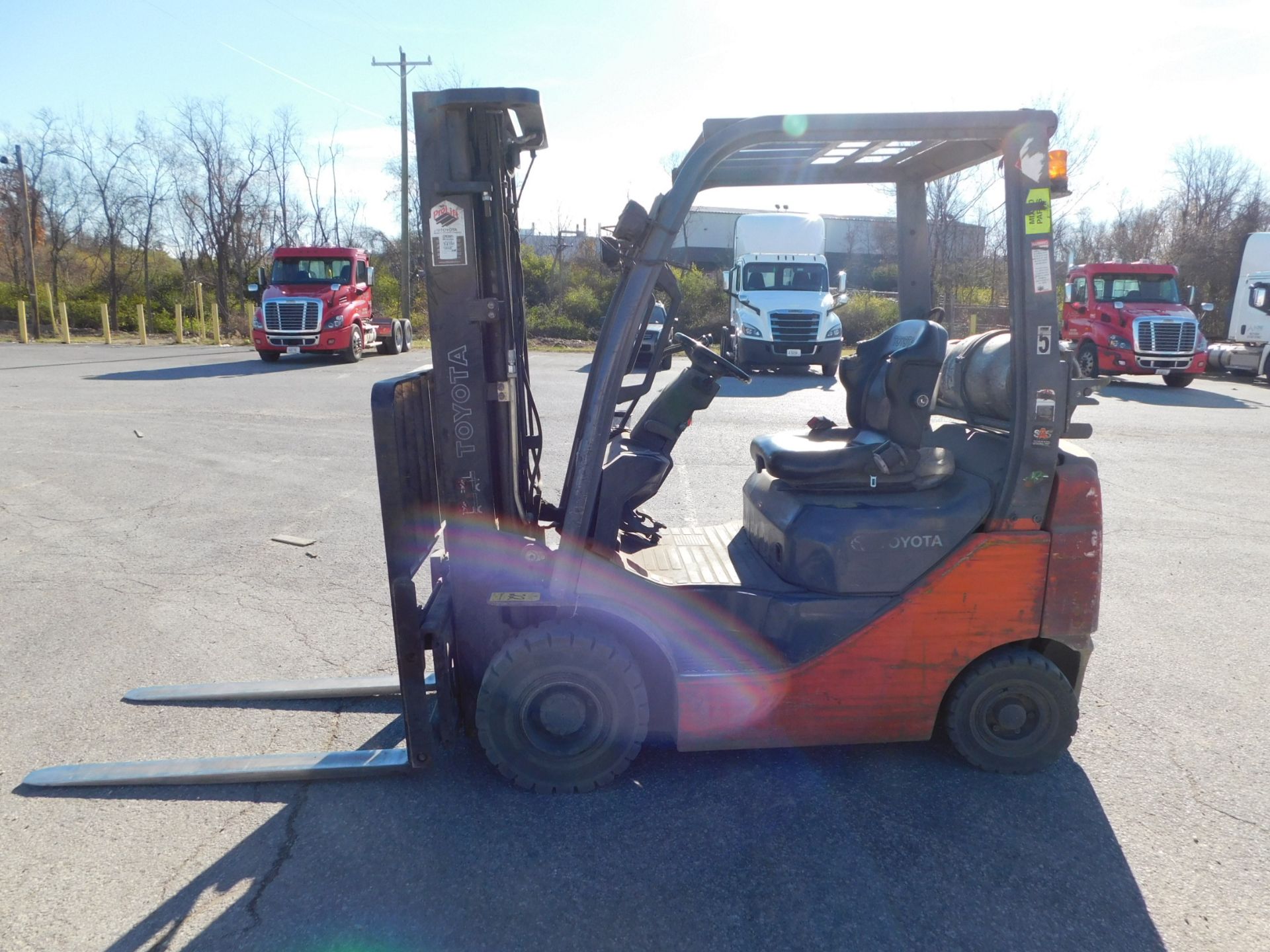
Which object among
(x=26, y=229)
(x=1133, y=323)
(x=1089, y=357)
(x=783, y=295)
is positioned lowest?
(x=1089, y=357)

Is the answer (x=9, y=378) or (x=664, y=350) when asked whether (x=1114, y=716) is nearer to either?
(x=664, y=350)

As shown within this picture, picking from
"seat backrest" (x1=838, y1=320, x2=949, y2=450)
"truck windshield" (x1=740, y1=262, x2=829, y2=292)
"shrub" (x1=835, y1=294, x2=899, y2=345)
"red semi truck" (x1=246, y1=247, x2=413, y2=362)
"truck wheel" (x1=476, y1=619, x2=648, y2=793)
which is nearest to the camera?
"truck wheel" (x1=476, y1=619, x2=648, y2=793)

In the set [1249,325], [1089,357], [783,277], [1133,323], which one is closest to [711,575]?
[783,277]

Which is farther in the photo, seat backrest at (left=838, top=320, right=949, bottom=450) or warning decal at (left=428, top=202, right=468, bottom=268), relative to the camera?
seat backrest at (left=838, top=320, right=949, bottom=450)

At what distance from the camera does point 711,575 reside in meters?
3.96

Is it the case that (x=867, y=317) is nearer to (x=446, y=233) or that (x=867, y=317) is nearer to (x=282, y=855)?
(x=446, y=233)

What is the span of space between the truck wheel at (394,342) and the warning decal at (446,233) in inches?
936

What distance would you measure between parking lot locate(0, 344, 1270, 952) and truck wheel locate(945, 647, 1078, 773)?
11 cm

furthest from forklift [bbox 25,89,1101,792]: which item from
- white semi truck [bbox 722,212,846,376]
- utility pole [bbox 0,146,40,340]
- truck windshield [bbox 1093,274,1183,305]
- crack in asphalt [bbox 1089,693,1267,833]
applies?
utility pole [bbox 0,146,40,340]

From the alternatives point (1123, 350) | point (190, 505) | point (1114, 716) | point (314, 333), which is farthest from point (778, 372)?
point (1114, 716)

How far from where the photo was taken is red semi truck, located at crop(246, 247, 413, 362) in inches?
885

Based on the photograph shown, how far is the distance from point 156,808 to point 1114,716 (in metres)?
4.25

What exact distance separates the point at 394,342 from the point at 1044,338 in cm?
2506

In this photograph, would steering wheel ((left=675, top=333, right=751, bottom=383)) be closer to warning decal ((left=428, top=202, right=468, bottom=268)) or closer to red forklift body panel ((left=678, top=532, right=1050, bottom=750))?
warning decal ((left=428, top=202, right=468, bottom=268))
